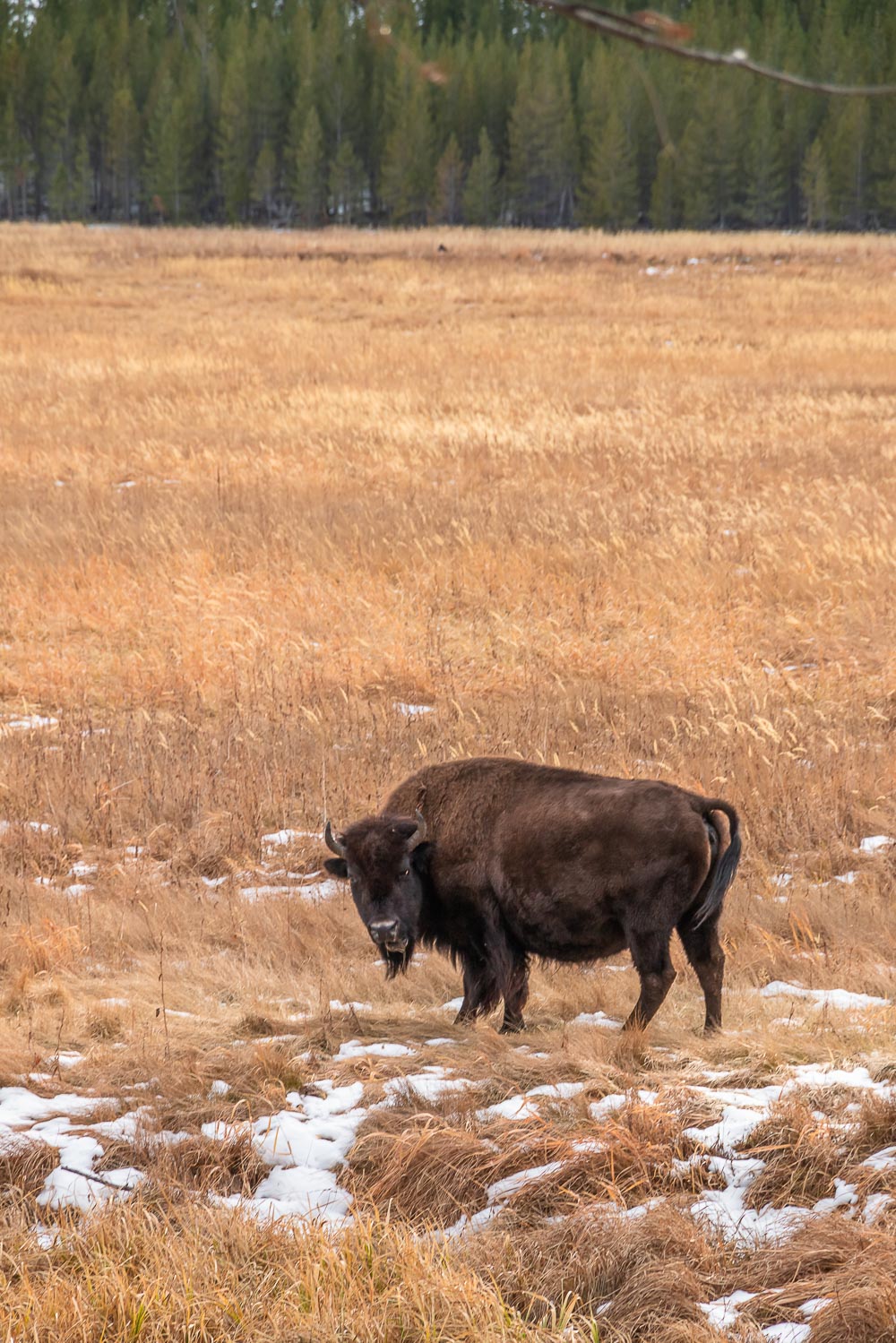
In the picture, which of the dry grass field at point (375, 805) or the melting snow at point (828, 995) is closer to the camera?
the dry grass field at point (375, 805)

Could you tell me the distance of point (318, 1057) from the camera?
4891 millimetres

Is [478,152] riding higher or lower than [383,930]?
higher

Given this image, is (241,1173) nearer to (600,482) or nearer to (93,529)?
(93,529)

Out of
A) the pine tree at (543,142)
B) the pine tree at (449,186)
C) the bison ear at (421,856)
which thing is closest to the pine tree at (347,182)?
the pine tree at (449,186)

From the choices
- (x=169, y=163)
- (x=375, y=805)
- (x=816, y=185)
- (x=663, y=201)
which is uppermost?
(x=169, y=163)

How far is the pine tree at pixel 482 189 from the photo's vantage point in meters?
88.9

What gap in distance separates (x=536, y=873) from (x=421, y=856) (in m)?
0.52

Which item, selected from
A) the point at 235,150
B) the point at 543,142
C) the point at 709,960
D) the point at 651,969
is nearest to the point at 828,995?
the point at 709,960

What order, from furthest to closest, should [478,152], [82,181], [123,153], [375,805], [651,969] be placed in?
[82,181] → [123,153] → [478,152] → [375,805] → [651,969]

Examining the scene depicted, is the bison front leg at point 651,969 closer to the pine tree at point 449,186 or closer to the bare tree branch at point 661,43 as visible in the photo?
the bare tree branch at point 661,43

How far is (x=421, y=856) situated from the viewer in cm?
527

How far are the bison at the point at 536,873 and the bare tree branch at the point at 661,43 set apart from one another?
3.05 m

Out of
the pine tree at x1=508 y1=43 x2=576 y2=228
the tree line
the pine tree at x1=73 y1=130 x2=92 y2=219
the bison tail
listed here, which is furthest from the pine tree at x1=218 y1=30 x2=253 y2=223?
the bison tail

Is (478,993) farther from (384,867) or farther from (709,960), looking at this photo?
(709,960)
